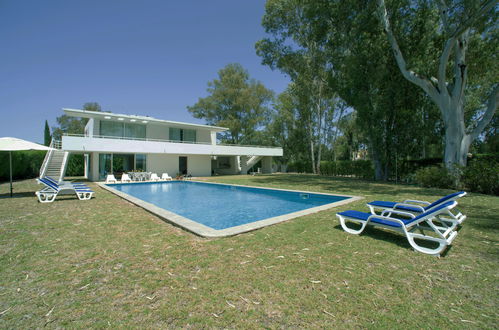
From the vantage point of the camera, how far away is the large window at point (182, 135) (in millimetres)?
25188

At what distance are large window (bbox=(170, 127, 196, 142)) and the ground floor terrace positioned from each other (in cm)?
202

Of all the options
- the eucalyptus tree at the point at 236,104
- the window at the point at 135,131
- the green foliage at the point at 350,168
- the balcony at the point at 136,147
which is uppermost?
the eucalyptus tree at the point at 236,104

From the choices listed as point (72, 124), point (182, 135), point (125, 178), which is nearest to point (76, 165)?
point (125, 178)

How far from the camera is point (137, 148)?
2030 cm

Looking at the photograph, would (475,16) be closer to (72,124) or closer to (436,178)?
(436,178)

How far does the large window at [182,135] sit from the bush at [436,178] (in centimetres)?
2198

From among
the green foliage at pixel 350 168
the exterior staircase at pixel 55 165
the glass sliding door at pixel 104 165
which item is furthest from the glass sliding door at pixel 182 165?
the green foliage at pixel 350 168

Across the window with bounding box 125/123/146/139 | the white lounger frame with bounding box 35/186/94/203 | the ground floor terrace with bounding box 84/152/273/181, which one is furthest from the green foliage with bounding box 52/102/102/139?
the white lounger frame with bounding box 35/186/94/203

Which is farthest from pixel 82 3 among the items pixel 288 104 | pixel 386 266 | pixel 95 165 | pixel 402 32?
pixel 288 104

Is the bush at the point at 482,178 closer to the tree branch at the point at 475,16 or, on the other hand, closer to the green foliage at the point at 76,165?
the tree branch at the point at 475,16

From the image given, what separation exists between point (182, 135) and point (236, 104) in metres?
15.9

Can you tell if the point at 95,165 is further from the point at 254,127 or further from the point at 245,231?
the point at 254,127

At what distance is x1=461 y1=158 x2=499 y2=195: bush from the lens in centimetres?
1044

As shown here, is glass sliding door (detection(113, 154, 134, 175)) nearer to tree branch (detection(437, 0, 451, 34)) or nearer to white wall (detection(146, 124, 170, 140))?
white wall (detection(146, 124, 170, 140))
